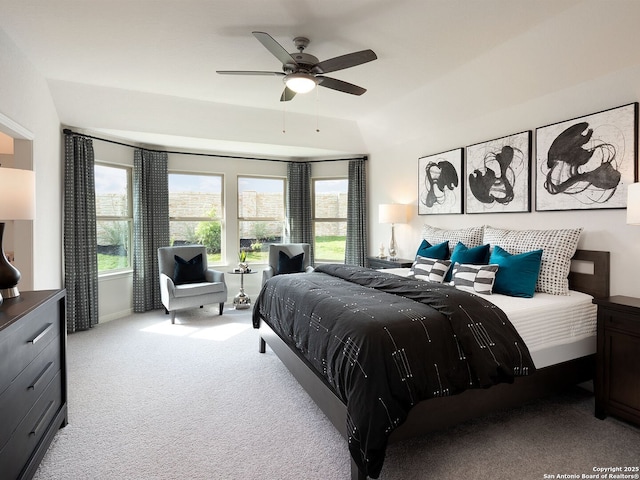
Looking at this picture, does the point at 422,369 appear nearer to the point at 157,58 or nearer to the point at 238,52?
the point at 238,52

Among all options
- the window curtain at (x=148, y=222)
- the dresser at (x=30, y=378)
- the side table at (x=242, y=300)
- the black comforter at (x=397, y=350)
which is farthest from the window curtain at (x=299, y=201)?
the dresser at (x=30, y=378)

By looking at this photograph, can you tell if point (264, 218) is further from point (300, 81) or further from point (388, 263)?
point (300, 81)

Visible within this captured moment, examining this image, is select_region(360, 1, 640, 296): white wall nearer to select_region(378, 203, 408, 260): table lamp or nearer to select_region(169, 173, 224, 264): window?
select_region(378, 203, 408, 260): table lamp

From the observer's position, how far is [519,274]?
9.04ft

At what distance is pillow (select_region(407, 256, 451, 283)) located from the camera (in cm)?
337

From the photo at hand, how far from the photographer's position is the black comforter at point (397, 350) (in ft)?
5.60

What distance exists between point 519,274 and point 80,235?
15.6 feet

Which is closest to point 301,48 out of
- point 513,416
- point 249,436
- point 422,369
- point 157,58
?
point 157,58

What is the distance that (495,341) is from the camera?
205cm

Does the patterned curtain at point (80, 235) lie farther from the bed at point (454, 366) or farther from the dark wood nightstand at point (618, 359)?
the dark wood nightstand at point (618, 359)

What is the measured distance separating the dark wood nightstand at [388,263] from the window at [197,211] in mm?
2618

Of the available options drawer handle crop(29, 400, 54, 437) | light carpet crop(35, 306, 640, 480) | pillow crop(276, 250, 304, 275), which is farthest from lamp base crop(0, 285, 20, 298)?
pillow crop(276, 250, 304, 275)

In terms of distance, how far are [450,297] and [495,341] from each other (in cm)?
34

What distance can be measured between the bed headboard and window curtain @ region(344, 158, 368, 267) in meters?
3.20
